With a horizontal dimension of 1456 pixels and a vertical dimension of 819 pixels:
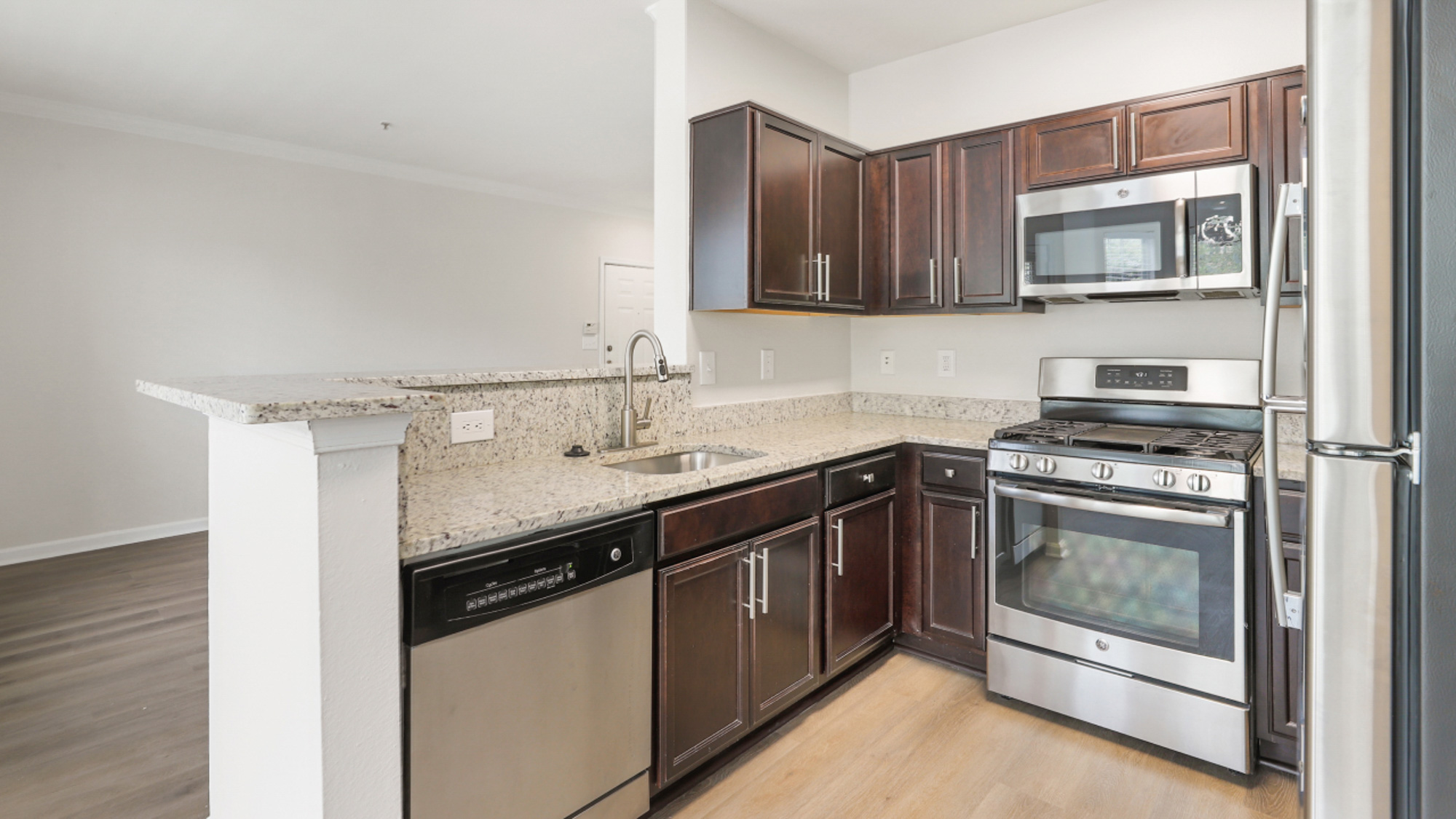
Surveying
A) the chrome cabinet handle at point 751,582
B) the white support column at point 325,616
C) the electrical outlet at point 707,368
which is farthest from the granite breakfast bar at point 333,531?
the electrical outlet at point 707,368

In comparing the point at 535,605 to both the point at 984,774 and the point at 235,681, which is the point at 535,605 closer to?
the point at 235,681

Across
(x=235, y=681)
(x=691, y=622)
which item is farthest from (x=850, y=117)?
(x=235, y=681)

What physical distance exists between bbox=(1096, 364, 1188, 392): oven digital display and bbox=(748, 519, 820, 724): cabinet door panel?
1.31 meters

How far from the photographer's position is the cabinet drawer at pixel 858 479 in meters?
2.31

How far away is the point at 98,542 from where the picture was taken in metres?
4.14

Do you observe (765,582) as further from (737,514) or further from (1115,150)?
(1115,150)

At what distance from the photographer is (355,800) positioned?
1.18 m

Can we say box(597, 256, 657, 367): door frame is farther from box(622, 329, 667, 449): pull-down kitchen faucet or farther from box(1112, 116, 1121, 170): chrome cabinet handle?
box(1112, 116, 1121, 170): chrome cabinet handle

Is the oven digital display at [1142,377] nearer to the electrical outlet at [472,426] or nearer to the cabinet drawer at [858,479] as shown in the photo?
the cabinet drawer at [858,479]

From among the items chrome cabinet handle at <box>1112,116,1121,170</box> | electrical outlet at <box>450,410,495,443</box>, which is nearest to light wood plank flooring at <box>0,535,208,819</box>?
electrical outlet at <box>450,410,495,443</box>

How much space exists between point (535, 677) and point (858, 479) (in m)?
1.36

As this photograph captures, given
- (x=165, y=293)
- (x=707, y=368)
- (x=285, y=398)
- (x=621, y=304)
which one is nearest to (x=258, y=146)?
(x=165, y=293)

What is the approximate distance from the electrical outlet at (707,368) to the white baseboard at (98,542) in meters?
3.93

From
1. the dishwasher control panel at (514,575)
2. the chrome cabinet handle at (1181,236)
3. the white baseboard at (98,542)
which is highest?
the chrome cabinet handle at (1181,236)
